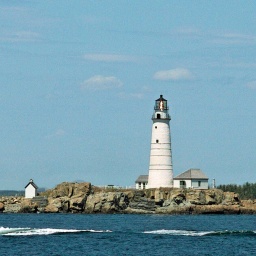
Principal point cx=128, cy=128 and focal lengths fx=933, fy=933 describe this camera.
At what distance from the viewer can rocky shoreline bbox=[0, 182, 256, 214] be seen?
356ft

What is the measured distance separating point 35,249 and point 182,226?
1004 inches

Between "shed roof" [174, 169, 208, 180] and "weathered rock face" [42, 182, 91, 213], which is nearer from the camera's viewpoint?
"weathered rock face" [42, 182, 91, 213]

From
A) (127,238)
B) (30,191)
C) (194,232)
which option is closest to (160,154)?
(30,191)

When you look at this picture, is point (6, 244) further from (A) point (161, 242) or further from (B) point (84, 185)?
(B) point (84, 185)

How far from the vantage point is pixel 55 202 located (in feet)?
362

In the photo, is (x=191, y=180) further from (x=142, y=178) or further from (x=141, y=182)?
(x=142, y=178)

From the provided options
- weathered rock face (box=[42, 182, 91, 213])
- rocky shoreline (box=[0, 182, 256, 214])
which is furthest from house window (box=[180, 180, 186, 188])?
weathered rock face (box=[42, 182, 91, 213])

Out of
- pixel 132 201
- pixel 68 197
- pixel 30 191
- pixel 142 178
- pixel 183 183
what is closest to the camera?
pixel 132 201

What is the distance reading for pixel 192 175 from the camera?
118 m

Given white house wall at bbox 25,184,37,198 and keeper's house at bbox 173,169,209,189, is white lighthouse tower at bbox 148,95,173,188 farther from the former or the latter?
white house wall at bbox 25,184,37,198

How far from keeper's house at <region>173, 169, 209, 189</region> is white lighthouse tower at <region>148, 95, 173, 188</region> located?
4.52 m

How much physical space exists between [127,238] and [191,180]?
4895 centimetres

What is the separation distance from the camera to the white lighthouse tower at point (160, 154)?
365 ft

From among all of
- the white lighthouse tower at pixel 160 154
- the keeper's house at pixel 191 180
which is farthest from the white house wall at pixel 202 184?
the white lighthouse tower at pixel 160 154
